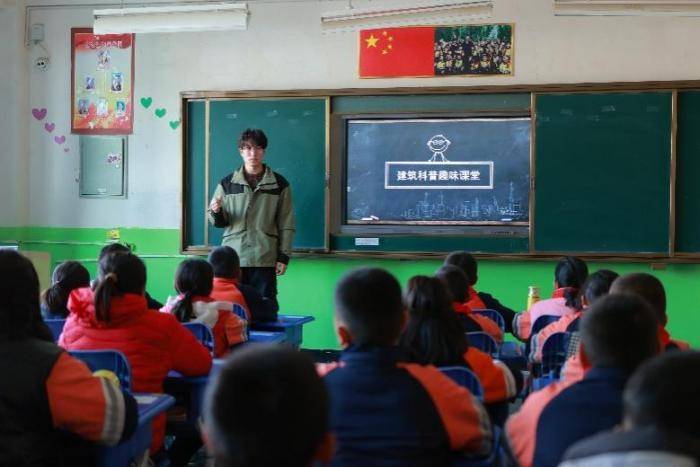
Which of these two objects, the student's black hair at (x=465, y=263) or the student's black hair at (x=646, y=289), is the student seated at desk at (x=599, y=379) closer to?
the student's black hair at (x=646, y=289)

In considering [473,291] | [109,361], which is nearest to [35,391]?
[109,361]

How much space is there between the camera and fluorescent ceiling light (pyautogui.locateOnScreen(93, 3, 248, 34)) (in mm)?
5168

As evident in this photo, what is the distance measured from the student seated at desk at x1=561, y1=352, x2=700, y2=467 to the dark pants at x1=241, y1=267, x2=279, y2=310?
4223 millimetres

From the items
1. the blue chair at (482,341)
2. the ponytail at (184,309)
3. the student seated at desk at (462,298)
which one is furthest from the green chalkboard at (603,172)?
the ponytail at (184,309)

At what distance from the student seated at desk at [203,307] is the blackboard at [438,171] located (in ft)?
8.50

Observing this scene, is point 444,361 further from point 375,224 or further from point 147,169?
point 147,169

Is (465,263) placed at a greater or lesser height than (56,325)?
greater

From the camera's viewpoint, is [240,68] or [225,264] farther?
[240,68]

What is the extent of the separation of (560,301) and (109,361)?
86.5 inches

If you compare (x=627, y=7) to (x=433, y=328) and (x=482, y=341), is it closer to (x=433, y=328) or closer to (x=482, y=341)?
(x=482, y=341)

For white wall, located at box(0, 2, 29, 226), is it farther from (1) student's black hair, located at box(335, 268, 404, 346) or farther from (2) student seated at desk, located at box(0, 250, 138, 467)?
(1) student's black hair, located at box(335, 268, 404, 346)

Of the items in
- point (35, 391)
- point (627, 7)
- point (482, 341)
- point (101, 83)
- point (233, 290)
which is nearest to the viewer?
point (35, 391)

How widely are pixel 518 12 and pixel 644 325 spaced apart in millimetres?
4215

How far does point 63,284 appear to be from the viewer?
3.13m
